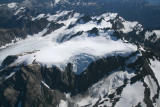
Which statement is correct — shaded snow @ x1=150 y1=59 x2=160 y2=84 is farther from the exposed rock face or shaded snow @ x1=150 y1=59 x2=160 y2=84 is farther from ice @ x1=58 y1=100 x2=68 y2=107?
ice @ x1=58 y1=100 x2=68 y2=107

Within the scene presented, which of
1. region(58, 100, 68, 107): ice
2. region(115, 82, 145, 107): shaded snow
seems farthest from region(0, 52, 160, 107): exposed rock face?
region(115, 82, 145, 107): shaded snow

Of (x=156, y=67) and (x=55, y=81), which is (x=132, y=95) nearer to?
(x=156, y=67)

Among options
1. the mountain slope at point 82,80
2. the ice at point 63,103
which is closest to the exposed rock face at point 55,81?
A: the mountain slope at point 82,80

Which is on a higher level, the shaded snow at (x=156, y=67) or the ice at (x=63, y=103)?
the shaded snow at (x=156, y=67)

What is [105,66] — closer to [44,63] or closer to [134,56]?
[134,56]

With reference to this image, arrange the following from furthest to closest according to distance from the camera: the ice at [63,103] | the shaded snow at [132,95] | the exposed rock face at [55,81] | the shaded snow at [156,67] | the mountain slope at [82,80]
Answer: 1. the shaded snow at [156,67]
2. the ice at [63,103]
3. the exposed rock face at [55,81]
4. the mountain slope at [82,80]
5. the shaded snow at [132,95]

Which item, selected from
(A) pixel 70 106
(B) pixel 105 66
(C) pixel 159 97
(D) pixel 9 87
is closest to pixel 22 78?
(D) pixel 9 87

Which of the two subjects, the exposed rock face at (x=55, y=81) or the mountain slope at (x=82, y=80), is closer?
the mountain slope at (x=82, y=80)

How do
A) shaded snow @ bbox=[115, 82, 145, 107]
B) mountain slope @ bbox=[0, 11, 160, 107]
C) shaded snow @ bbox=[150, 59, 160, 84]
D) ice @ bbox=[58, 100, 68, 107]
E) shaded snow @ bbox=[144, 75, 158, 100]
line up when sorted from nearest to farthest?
1. shaded snow @ bbox=[115, 82, 145, 107]
2. mountain slope @ bbox=[0, 11, 160, 107]
3. shaded snow @ bbox=[144, 75, 158, 100]
4. ice @ bbox=[58, 100, 68, 107]
5. shaded snow @ bbox=[150, 59, 160, 84]

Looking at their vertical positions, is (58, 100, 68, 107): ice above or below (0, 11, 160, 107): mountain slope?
below

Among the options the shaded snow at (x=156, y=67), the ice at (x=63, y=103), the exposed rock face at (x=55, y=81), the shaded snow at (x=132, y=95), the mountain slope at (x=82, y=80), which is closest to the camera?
the shaded snow at (x=132, y=95)

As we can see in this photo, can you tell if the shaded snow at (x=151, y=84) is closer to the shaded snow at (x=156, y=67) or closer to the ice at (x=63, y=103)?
the shaded snow at (x=156, y=67)
